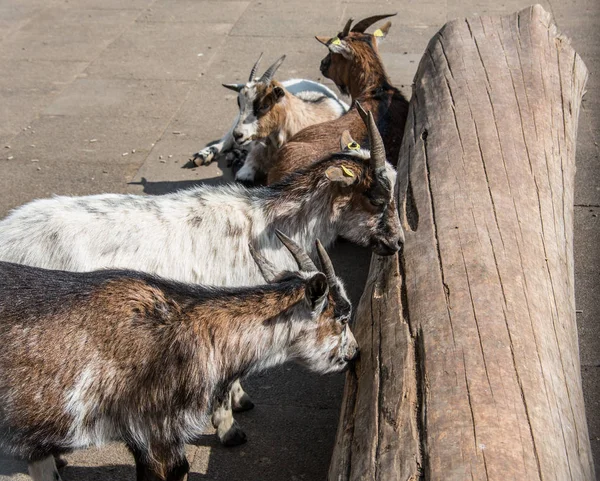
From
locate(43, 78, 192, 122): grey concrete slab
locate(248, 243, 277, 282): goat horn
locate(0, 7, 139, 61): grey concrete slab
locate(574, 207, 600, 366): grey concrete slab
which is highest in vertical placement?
locate(248, 243, 277, 282): goat horn

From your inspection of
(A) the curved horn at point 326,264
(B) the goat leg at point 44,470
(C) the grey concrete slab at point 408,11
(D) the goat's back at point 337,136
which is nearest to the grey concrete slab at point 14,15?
(C) the grey concrete slab at point 408,11

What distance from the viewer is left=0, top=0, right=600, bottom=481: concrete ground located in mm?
4652

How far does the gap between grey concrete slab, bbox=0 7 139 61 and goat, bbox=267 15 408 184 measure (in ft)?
12.4

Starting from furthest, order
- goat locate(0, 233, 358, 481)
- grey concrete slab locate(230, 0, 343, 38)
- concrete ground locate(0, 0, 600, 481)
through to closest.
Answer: grey concrete slab locate(230, 0, 343, 38) → concrete ground locate(0, 0, 600, 481) → goat locate(0, 233, 358, 481)

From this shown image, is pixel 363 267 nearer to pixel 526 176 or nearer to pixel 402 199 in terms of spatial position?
pixel 402 199

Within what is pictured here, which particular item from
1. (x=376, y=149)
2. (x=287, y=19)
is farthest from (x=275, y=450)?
(x=287, y=19)

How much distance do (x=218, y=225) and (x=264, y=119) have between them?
89.1 inches

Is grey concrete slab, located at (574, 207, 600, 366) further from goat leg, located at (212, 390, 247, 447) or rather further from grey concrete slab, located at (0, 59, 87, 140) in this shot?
grey concrete slab, located at (0, 59, 87, 140)

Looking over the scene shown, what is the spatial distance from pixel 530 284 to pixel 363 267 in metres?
2.12

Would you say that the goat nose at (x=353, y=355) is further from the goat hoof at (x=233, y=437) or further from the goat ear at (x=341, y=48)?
the goat ear at (x=341, y=48)

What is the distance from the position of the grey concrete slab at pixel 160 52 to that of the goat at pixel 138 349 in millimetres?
6035

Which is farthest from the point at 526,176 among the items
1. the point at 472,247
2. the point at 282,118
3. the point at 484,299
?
the point at 282,118

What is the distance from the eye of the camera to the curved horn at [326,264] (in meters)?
3.93

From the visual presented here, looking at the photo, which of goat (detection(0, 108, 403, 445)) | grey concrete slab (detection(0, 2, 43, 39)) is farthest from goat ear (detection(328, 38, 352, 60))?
grey concrete slab (detection(0, 2, 43, 39))
